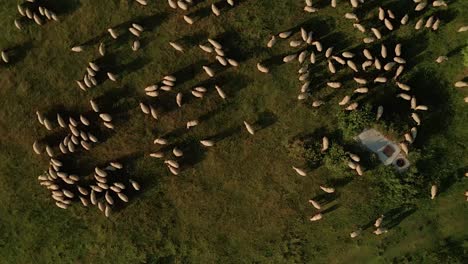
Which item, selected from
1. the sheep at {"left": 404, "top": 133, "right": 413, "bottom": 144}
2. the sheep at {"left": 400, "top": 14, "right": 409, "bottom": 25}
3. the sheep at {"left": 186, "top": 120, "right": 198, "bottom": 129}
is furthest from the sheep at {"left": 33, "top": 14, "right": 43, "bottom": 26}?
the sheep at {"left": 404, "top": 133, "right": 413, "bottom": 144}

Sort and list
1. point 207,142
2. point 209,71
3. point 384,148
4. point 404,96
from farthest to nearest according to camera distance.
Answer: point 207,142 < point 384,148 < point 209,71 < point 404,96

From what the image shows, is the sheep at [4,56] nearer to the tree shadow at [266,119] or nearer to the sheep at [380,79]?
the tree shadow at [266,119]

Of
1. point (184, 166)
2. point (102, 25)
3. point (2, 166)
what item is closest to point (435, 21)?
point (184, 166)

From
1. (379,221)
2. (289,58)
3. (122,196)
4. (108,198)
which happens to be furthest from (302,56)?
(108,198)

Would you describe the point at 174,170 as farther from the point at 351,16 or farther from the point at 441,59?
the point at 441,59

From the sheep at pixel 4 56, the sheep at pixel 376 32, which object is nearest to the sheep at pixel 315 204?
the sheep at pixel 376 32

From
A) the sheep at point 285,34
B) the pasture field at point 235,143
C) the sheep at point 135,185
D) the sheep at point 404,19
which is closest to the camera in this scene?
the sheep at point 404,19
